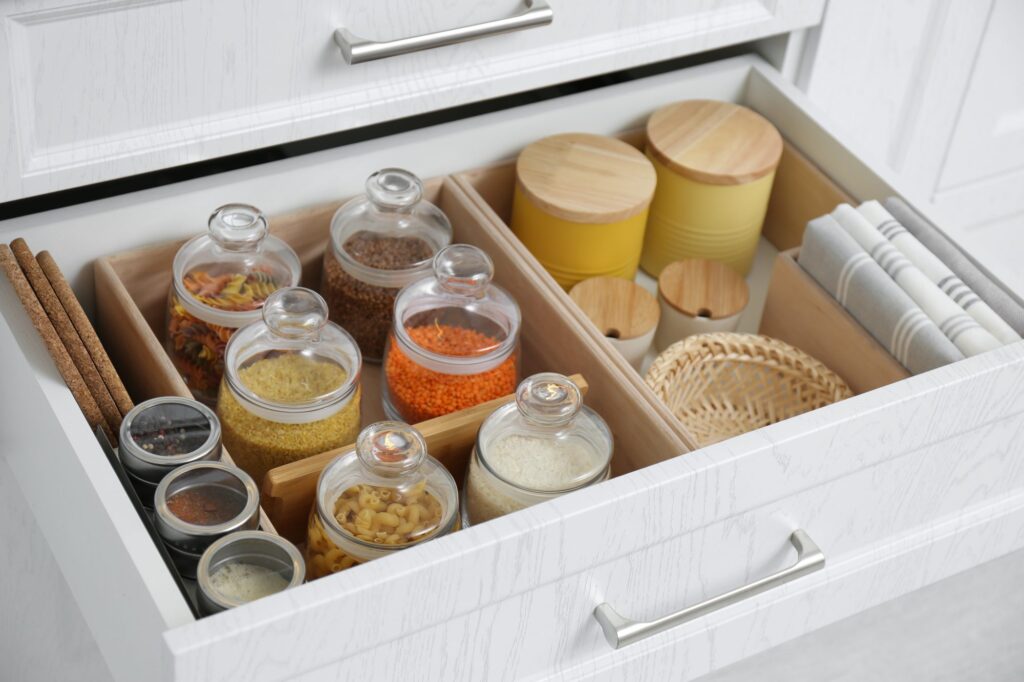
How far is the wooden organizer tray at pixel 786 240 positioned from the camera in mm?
1021

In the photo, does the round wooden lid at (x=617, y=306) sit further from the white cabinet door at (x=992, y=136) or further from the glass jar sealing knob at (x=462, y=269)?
the white cabinet door at (x=992, y=136)

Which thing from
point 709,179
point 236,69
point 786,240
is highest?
point 236,69

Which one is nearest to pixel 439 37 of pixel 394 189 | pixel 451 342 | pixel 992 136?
pixel 394 189

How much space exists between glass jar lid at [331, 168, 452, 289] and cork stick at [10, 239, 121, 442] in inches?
9.2

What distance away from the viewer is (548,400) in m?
0.87

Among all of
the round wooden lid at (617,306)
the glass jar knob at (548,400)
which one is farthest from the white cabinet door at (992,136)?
the glass jar knob at (548,400)

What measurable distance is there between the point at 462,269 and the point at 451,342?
0.19ft

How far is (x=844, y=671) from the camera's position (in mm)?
1165

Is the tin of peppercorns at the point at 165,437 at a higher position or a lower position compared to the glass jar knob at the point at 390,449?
lower

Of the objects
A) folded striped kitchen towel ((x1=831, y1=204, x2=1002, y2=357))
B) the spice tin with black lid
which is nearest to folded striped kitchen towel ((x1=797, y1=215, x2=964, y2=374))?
folded striped kitchen towel ((x1=831, y1=204, x2=1002, y2=357))

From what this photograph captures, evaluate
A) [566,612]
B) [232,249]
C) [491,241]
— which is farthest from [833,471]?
[232,249]

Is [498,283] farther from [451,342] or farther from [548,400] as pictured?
[548,400]

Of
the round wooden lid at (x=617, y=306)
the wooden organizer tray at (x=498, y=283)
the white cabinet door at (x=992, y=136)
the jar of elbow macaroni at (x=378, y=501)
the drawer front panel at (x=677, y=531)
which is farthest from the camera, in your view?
the white cabinet door at (x=992, y=136)

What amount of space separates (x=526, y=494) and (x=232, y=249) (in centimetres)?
31
